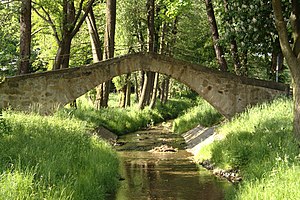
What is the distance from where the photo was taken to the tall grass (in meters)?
19.6

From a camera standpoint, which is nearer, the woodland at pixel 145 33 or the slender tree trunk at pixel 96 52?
the woodland at pixel 145 33

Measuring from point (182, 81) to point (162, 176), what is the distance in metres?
6.50

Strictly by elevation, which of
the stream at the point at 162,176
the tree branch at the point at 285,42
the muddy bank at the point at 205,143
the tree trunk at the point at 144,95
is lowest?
the stream at the point at 162,176

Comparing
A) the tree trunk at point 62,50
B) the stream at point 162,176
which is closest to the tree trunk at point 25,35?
the tree trunk at point 62,50

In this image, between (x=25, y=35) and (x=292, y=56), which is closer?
(x=292, y=56)

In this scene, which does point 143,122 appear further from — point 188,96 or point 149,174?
point 188,96

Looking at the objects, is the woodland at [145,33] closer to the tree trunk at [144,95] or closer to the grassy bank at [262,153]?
the tree trunk at [144,95]

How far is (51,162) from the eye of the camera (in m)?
8.56

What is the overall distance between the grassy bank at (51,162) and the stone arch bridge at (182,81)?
4.50m

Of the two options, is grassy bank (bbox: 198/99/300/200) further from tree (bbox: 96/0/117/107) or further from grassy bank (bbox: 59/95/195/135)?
tree (bbox: 96/0/117/107)

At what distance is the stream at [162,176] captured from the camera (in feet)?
34.9

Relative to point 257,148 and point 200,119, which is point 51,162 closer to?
point 257,148

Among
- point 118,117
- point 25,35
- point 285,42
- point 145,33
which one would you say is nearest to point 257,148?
point 285,42

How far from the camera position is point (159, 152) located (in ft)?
57.9
